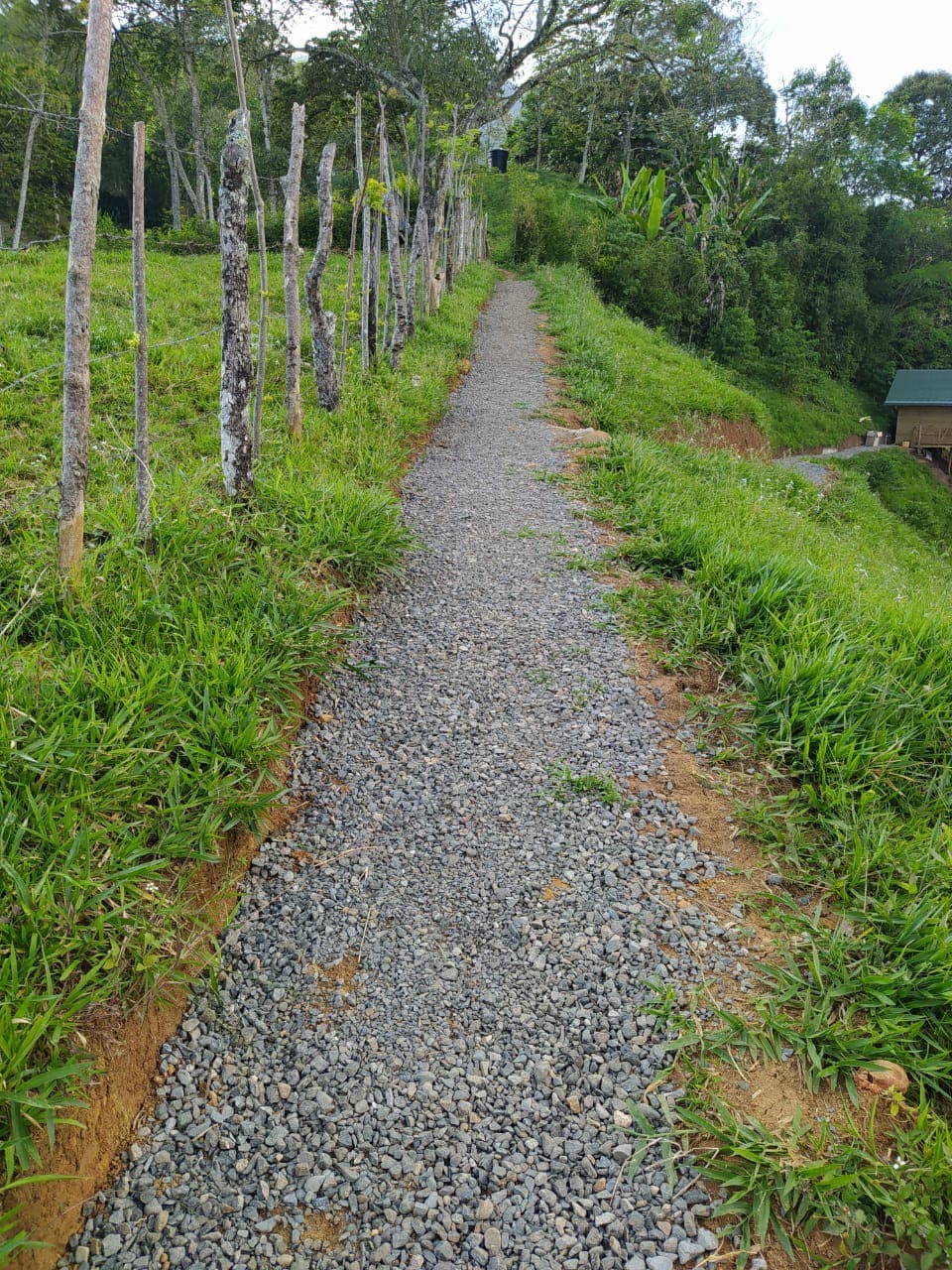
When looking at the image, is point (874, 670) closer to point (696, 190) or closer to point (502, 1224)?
point (502, 1224)

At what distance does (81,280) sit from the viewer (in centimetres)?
315

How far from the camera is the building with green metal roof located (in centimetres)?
3288

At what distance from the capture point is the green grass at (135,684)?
2189 mm

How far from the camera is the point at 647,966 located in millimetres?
2703

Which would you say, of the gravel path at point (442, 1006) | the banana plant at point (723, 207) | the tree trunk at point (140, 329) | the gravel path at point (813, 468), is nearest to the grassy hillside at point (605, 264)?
the gravel path at point (813, 468)

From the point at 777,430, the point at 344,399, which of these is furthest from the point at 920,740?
the point at 777,430

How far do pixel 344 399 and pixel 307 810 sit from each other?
5890 mm

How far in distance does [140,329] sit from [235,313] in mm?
1337

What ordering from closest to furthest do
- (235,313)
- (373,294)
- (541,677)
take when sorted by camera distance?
(541,677) → (235,313) → (373,294)

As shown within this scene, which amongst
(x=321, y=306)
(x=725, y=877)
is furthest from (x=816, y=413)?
(x=725, y=877)

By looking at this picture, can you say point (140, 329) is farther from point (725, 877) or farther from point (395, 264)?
point (395, 264)

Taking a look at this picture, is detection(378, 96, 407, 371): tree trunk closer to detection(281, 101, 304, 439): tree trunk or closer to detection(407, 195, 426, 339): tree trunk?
detection(407, 195, 426, 339): tree trunk

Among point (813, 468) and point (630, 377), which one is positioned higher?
point (630, 377)

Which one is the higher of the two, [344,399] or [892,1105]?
[344,399]
